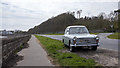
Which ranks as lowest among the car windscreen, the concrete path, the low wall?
the concrete path

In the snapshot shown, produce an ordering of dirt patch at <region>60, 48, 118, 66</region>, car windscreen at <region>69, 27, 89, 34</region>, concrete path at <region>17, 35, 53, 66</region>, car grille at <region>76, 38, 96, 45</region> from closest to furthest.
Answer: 1. dirt patch at <region>60, 48, 118, 66</region>
2. concrete path at <region>17, 35, 53, 66</region>
3. car grille at <region>76, 38, 96, 45</region>
4. car windscreen at <region>69, 27, 89, 34</region>

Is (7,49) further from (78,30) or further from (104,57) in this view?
(78,30)

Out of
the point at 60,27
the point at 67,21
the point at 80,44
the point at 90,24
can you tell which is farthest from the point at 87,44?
the point at 67,21

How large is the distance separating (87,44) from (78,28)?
2.27 metres

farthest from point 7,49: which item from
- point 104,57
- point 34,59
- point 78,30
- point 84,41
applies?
point 78,30

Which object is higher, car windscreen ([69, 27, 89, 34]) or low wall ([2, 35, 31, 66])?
car windscreen ([69, 27, 89, 34])

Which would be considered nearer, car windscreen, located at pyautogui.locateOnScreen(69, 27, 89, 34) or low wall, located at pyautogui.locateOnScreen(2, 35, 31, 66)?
low wall, located at pyautogui.locateOnScreen(2, 35, 31, 66)

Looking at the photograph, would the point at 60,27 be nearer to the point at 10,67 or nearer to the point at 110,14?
the point at 110,14

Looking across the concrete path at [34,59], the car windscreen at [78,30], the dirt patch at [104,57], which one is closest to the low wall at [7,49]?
the concrete path at [34,59]

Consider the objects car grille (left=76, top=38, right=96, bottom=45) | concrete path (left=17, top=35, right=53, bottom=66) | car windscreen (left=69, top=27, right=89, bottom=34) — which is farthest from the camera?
car windscreen (left=69, top=27, right=89, bottom=34)

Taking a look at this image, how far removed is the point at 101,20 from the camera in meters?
73.6

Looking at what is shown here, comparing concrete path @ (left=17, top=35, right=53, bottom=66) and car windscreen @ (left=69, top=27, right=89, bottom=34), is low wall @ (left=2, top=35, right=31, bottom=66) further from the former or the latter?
car windscreen @ (left=69, top=27, right=89, bottom=34)

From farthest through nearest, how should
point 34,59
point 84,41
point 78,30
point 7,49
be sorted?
point 78,30, point 84,41, point 34,59, point 7,49

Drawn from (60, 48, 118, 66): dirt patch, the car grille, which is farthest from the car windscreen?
(60, 48, 118, 66): dirt patch
